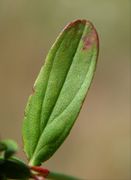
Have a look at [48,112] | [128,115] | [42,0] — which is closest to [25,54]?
[42,0]

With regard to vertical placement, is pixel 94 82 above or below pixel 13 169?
below

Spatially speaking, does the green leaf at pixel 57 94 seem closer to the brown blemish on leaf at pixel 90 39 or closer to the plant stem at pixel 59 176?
the brown blemish on leaf at pixel 90 39

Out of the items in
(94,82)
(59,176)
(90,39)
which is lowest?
(94,82)

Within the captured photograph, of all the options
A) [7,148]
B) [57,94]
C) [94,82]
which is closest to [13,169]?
[7,148]

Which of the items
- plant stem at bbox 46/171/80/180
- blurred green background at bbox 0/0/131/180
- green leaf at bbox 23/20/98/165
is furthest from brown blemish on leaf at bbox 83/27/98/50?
blurred green background at bbox 0/0/131/180

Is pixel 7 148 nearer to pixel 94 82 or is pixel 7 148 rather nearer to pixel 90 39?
pixel 90 39

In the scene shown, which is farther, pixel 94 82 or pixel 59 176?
pixel 94 82

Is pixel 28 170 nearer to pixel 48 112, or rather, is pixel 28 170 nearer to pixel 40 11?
pixel 48 112
